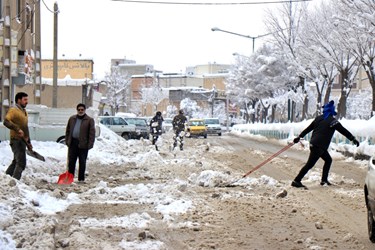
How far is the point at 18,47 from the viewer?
2519 centimetres

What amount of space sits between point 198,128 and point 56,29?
2233 centimetres

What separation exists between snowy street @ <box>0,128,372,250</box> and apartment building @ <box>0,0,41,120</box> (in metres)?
7.76

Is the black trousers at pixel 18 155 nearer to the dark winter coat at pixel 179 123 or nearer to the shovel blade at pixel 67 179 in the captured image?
the shovel blade at pixel 67 179

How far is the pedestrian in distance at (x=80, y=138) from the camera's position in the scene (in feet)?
41.2

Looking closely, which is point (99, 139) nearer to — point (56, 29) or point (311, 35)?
point (56, 29)

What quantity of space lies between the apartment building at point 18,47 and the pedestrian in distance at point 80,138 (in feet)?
27.5

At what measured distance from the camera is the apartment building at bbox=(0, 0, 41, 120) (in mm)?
21125

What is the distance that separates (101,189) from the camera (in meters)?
11.0

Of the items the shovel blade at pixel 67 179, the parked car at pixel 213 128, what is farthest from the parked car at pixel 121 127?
the shovel blade at pixel 67 179

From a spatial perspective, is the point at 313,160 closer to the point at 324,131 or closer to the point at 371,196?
the point at 324,131

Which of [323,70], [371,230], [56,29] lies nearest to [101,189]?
[371,230]

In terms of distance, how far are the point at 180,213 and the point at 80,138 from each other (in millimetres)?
4326

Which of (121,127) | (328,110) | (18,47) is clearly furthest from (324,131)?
(121,127)

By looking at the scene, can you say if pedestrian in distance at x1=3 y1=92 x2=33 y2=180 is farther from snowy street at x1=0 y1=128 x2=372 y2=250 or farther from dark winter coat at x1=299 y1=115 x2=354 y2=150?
dark winter coat at x1=299 y1=115 x2=354 y2=150
